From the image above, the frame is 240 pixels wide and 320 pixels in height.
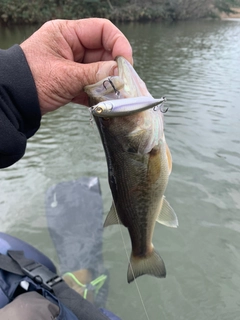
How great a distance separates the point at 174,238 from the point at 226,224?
740 millimetres

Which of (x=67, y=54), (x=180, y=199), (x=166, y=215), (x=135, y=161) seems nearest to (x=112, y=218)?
(x=166, y=215)

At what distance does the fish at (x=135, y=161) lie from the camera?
1.39 meters

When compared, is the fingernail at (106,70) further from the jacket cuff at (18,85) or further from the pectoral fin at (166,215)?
the pectoral fin at (166,215)

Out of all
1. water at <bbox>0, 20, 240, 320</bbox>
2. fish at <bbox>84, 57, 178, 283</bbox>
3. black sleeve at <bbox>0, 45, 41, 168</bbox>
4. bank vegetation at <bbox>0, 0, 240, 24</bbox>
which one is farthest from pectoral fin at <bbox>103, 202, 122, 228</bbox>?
bank vegetation at <bbox>0, 0, 240, 24</bbox>

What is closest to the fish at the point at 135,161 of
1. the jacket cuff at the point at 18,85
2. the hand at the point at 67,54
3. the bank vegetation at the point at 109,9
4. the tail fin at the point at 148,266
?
the tail fin at the point at 148,266

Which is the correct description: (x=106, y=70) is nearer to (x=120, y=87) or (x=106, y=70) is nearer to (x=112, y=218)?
(x=120, y=87)

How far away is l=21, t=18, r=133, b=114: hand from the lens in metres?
1.49

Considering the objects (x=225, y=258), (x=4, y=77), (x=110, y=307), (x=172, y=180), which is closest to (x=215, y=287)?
(x=225, y=258)

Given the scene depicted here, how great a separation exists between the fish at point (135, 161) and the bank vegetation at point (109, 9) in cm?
2640

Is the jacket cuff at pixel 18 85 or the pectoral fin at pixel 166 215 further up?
the jacket cuff at pixel 18 85

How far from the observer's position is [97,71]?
1448 mm

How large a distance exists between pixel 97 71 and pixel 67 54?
33 cm

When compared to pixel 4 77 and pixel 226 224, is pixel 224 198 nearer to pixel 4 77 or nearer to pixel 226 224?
pixel 226 224

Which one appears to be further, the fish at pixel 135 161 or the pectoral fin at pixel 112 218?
the pectoral fin at pixel 112 218
